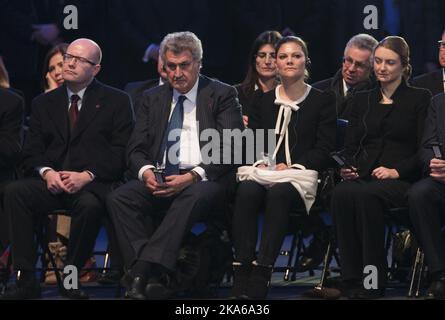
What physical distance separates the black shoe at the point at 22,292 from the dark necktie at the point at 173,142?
3.58ft

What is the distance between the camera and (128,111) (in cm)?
784

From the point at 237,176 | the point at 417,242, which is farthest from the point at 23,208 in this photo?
the point at 417,242

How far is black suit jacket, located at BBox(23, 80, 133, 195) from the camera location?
25.2 feet

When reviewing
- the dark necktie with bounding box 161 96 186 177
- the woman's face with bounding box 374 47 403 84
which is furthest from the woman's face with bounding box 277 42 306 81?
the dark necktie with bounding box 161 96 186 177

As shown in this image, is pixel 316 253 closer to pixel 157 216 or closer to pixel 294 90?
pixel 294 90

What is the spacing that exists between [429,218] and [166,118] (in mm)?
1801

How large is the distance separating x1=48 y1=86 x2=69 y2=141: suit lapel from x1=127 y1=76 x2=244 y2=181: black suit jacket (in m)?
0.45

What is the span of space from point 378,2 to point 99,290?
361 centimetres

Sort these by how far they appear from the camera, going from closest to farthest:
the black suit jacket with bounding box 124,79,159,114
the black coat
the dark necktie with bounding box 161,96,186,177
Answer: the dark necktie with bounding box 161,96,186,177 → the black coat → the black suit jacket with bounding box 124,79,159,114

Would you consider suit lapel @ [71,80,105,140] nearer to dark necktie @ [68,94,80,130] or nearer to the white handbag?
dark necktie @ [68,94,80,130]

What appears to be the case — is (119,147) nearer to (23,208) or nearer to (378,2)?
(23,208)

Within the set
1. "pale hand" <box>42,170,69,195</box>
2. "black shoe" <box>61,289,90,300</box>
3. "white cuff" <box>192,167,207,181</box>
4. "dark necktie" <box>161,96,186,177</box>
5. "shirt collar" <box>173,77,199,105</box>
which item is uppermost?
"shirt collar" <box>173,77,199,105</box>

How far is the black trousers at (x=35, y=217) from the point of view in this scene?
7359mm

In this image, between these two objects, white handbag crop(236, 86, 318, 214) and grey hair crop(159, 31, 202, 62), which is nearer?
white handbag crop(236, 86, 318, 214)
